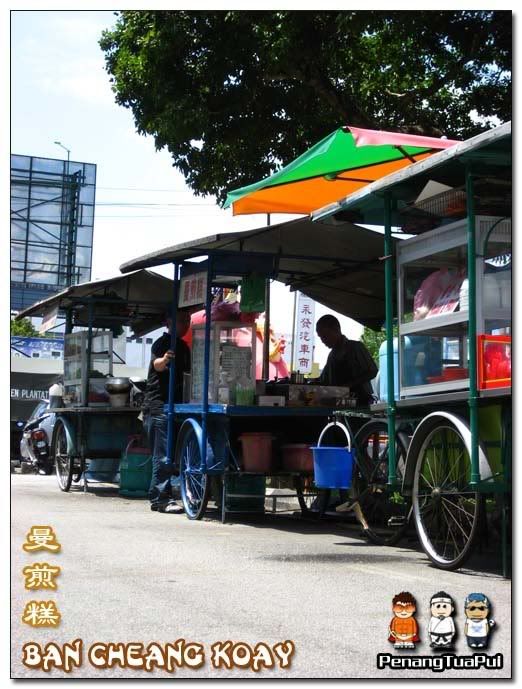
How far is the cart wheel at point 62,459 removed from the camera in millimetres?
13820

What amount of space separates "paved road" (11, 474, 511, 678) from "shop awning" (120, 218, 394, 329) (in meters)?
2.71

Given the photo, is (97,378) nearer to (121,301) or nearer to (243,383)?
(121,301)

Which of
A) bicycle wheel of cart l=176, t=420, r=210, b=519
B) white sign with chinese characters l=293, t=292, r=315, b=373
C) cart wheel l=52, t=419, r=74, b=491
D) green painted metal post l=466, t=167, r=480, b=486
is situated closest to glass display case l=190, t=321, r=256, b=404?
bicycle wheel of cart l=176, t=420, r=210, b=519

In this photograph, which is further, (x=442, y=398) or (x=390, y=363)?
(x=390, y=363)

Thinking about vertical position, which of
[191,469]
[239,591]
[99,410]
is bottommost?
[239,591]

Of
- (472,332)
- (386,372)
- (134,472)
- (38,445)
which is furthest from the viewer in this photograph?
(38,445)

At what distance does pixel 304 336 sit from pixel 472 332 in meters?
13.6

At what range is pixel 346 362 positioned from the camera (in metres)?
10.7

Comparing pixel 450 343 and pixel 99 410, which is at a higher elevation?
pixel 450 343

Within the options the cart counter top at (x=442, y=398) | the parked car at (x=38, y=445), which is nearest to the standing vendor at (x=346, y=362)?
the cart counter top at (x=442, y=398)

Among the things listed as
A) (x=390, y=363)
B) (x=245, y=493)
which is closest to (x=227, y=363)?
(x=245, y=493)

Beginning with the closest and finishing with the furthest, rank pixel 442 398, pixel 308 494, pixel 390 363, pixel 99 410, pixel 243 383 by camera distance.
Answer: pixel 442 398
pixel 390 363
pixel 243 383
pixel 308 494
pixel 99 410

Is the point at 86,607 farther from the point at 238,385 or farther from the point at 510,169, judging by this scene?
the point at 238,385

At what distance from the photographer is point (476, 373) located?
21.1 feet
